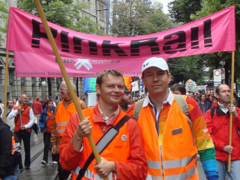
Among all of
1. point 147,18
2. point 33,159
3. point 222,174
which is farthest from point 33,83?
point 222,174

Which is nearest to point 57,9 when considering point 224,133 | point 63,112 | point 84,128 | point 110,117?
point 63,112

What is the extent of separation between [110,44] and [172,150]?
2164 millimetres

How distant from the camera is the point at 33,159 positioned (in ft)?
38.5

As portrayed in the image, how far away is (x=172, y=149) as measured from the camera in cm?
313

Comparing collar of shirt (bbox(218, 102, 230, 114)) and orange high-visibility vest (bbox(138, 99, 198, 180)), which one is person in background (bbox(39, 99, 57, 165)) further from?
orange high-visibility vest (bbox(138, 99, 198, 180))

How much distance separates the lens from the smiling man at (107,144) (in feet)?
9.23

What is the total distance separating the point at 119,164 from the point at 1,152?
2294mm

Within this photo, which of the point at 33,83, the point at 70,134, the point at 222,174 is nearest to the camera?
the point at 70,134

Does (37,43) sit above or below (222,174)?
above

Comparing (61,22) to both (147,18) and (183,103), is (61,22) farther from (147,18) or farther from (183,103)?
(183,103)

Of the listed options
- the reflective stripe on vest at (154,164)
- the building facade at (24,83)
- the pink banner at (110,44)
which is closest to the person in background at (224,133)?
the pink banner at (110,44)

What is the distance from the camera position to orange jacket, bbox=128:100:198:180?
123 inches

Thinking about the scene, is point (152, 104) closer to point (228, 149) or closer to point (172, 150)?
point (172, 150)

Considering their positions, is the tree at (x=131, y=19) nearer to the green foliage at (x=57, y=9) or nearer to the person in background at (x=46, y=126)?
the green foliage at (x=57, y=9)
